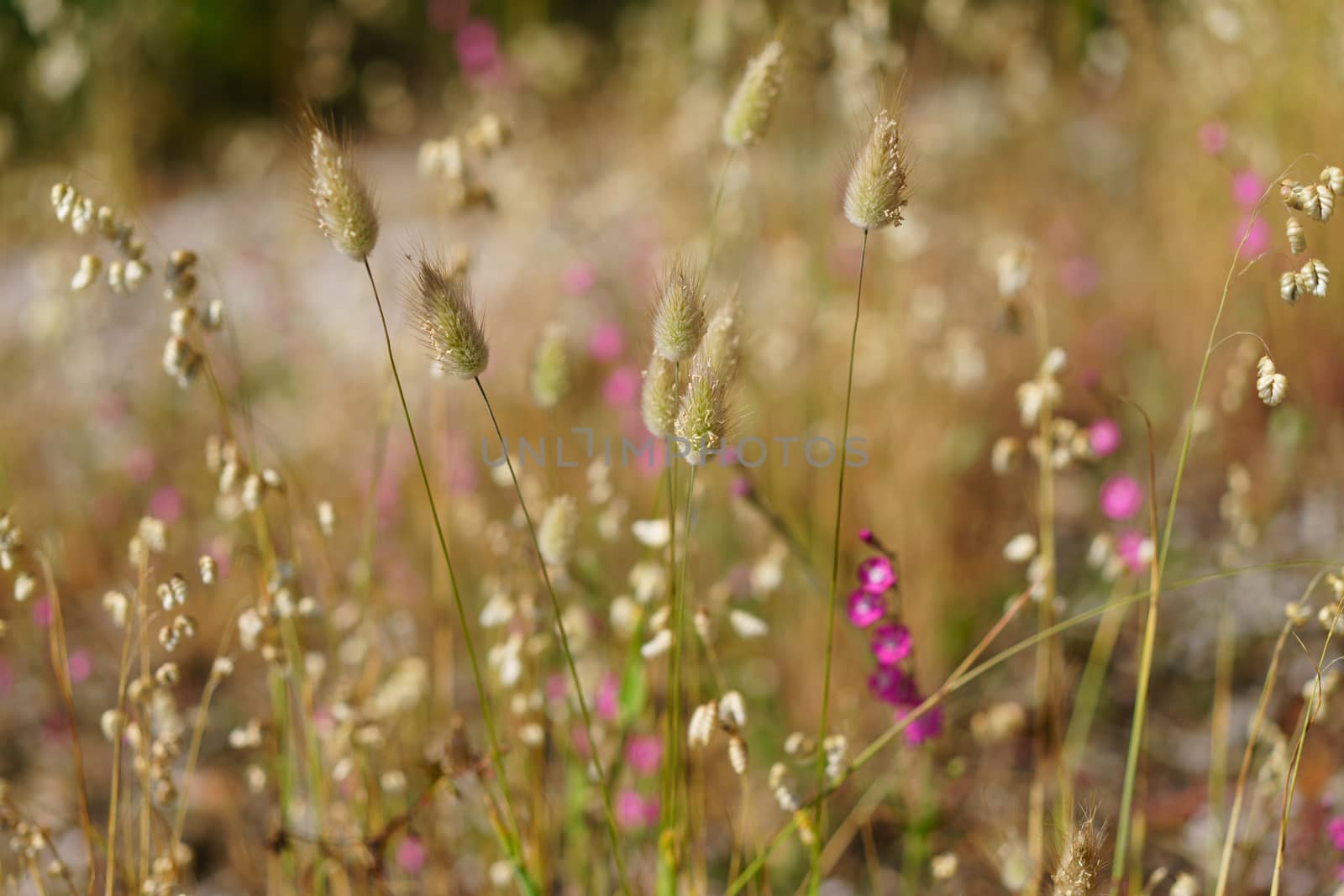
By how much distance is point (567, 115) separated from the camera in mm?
4848

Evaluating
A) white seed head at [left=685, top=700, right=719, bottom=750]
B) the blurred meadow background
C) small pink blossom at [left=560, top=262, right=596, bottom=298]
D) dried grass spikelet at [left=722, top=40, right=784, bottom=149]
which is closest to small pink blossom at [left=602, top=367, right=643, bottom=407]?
the blurred meadow background

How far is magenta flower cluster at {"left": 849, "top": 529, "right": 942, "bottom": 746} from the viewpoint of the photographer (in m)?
0.97

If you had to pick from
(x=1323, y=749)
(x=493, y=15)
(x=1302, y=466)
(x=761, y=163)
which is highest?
(x=493, y=15)

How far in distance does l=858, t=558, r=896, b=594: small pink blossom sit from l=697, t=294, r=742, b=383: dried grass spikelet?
242 mm

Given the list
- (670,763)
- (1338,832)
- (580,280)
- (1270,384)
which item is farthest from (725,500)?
(1270,384)

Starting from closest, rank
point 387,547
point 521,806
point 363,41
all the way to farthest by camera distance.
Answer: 1. point 521,806
2. point 387,547
3. point 363,41

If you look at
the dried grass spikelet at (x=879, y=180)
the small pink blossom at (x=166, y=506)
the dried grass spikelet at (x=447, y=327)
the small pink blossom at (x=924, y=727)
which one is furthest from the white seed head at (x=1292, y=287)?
the small pink blossom at (x=166, y=506)

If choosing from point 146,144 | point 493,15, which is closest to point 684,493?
point 146,144

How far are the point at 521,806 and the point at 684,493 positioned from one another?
48 cm

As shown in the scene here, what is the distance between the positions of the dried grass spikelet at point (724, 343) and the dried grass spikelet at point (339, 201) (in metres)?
0.29

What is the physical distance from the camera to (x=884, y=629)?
1.00 metres

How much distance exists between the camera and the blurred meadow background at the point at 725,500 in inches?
40.4

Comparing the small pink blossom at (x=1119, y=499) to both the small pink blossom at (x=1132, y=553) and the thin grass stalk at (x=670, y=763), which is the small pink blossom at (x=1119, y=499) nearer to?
the small pink blossom at (x=1132, y=553)

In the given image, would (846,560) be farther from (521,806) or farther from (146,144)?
(146,144)
